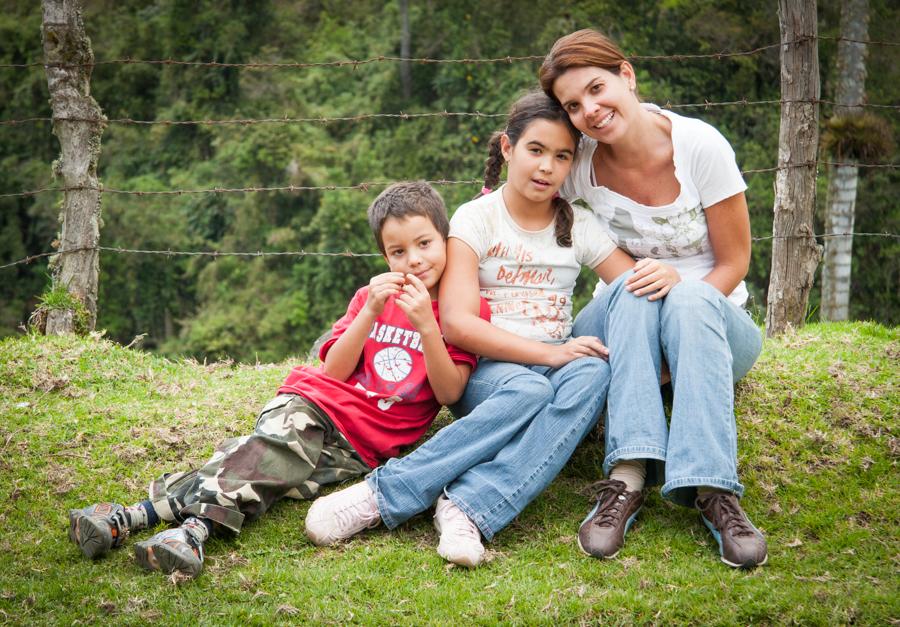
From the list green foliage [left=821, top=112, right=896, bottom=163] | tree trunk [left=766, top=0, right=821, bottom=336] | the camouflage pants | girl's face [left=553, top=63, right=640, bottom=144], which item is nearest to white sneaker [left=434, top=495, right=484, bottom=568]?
the camouflage pants

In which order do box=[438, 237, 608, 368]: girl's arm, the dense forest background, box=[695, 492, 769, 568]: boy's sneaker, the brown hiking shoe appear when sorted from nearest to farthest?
box=[695, 492, 769, 568]: boy's sneaker
the brown hiking shoe
box=[438, 237, 608, 368]: girl's arm
the dense forest background

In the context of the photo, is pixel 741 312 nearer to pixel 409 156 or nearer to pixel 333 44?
pixel 409 156

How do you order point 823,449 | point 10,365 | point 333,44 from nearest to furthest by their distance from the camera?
point 823,449 < point 10,365 < point 333,44

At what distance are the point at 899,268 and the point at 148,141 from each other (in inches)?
610

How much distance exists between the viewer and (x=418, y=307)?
98.3 inches

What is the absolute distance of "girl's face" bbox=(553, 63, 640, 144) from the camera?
2672 millimetres

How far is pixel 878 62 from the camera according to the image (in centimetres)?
1341

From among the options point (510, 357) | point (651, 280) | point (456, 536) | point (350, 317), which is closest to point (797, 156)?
point (651, 280)

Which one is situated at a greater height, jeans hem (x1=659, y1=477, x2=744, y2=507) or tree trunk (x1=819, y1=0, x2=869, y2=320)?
tree trunk (x1=819, y1=0, x2=869, y2=320)

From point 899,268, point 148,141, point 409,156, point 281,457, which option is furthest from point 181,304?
point 281,457

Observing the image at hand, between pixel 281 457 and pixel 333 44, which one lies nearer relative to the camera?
pixel 281 457

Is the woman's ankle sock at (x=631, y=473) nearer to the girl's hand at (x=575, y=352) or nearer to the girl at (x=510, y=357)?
the girl at (x=510, y=357)

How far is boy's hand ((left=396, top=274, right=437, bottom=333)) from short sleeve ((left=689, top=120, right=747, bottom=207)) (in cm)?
97

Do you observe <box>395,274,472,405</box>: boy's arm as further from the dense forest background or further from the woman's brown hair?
the dense forest background
